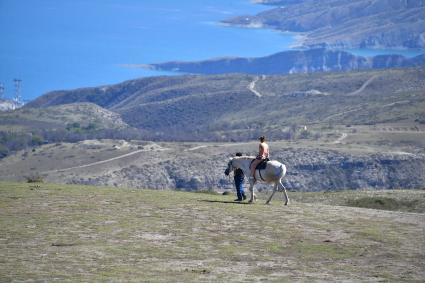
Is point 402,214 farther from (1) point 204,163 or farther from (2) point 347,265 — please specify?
(1) point 204,163

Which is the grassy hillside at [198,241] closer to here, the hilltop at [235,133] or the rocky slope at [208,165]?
the hilltop at [235,133]

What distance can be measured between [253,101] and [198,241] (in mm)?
119676

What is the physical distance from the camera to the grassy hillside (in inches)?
710

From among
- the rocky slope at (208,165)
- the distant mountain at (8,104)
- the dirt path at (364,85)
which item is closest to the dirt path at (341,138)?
the rocky slope at (208,165)

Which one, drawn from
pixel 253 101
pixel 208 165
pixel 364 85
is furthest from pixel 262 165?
pixel 364 85

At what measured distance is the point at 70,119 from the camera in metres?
130

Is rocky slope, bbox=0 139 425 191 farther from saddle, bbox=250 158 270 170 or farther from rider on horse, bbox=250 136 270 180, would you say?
saddle, bbox=250 158 270 170

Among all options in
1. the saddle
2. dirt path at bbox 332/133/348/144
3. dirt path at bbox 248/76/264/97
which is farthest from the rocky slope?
dirt path at bbox 248/76/264/97

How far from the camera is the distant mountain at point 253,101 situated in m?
110

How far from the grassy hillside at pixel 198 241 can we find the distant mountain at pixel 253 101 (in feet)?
232

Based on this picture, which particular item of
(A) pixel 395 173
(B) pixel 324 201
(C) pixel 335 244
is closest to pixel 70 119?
(A) pixel 395 173

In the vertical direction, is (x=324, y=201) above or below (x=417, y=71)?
below

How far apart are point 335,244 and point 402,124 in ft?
256

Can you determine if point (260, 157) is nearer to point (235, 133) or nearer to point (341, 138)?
point (341, 138)
